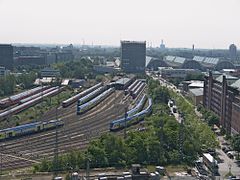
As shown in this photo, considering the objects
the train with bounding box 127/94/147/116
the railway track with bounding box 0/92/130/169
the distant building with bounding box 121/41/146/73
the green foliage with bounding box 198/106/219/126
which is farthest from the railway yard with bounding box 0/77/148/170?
the distant building with bounding box 121/41/146/73

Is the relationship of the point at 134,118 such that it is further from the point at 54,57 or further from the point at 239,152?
the point at 54,57

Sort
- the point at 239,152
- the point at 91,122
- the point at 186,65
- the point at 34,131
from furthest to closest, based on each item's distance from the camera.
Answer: the point at 186,65
the point at 91,122
the point at 34,131
the point at 239,152

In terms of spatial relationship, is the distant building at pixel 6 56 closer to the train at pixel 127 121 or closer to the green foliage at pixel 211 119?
the train at pixel 127 121

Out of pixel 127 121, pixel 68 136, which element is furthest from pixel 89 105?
pixel 68 136

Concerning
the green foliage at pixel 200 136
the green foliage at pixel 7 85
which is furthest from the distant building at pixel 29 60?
the green foliage at pixel 200 136

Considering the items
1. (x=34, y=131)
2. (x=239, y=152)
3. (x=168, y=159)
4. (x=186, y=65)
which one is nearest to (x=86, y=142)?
(x=34, y=131)
